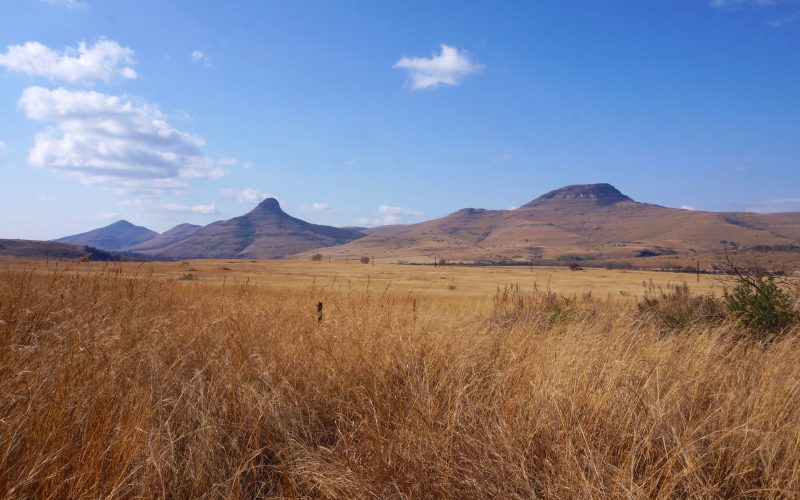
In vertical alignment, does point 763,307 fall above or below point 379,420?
above

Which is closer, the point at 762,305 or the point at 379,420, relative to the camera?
the point at 379,420

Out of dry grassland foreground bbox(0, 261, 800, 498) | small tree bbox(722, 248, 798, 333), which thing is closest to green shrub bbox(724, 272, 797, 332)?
small tree bbox(722, 248, 798, 333)

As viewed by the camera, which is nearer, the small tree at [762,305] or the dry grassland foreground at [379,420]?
the dry grassland foreground at [379,420]

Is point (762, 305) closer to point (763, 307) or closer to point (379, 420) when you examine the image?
point (763, 307)

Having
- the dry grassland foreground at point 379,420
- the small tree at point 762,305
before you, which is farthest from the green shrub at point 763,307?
the dry grassland foreground at point 379,420

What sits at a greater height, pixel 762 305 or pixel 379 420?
pixel 762 305

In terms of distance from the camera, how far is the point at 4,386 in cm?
351

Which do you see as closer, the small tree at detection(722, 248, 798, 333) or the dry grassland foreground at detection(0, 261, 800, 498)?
the dry grassland foreground at detection(0, 261, 800, 498)

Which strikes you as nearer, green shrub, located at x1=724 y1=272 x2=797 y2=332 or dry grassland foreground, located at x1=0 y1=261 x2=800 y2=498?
dry grassland foreground, located at x1=0 y1=261 x2=800 y2=498

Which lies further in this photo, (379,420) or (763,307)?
(763,307)

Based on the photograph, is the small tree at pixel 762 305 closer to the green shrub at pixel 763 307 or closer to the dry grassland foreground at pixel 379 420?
the green shrub at pixel 763 307

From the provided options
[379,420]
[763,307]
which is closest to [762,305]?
[763,307]

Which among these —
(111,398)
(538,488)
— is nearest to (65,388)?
(111,398)

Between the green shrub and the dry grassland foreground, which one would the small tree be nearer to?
the green shrub
